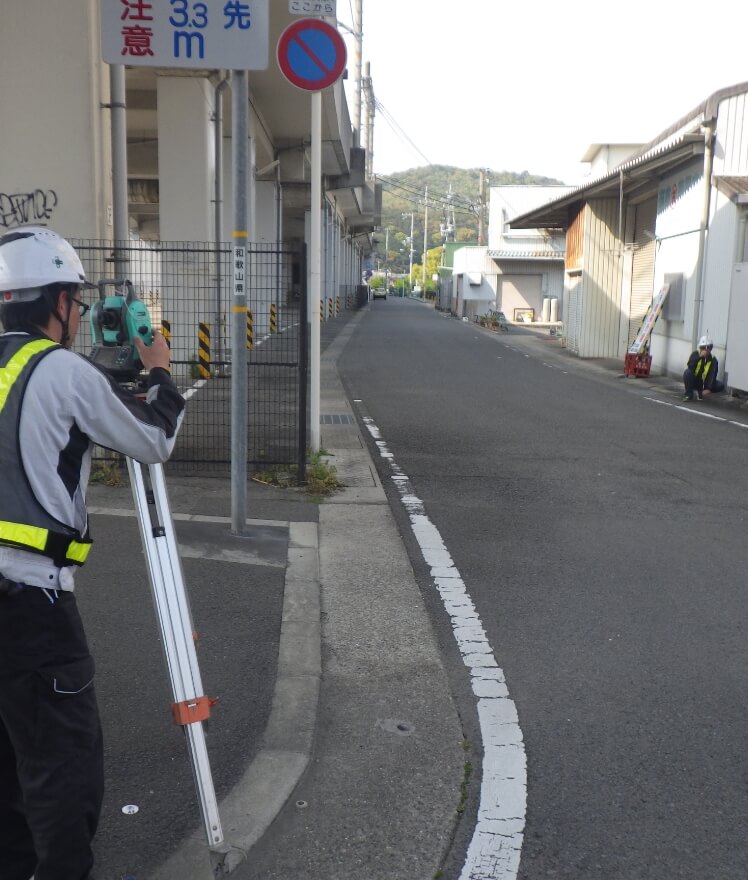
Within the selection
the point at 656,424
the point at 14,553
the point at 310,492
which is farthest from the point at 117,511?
the point at 656,424

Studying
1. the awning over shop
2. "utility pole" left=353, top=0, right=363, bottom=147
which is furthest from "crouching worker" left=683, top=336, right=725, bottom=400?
"utility pole" left=353, top=0, right=363, bottom=147

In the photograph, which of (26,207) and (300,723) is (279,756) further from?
(26,207)

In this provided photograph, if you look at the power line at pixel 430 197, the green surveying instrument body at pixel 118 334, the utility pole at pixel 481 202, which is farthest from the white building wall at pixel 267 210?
the power line at pixel 430 197

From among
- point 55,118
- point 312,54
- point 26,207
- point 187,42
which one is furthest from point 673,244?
point 187,42

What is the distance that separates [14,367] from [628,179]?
2354cm

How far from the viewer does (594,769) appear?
12.3 ft

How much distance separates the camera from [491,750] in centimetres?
390

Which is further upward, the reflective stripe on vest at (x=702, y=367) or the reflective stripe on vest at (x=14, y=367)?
the reflective stripe on vest at (x=14, y=367)

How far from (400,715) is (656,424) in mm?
10300

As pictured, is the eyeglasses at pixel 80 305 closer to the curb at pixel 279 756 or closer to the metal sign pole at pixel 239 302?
the curb at pixel 279 756

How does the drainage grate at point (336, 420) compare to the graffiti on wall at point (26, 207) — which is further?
the drainage grate at point (336, 420)

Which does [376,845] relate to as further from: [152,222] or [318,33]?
[152,222]

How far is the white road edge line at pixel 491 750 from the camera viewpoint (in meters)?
3.18

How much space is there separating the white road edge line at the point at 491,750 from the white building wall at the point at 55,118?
4.77 m
